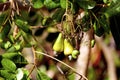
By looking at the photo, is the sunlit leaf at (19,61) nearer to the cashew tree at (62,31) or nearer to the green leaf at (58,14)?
the cashew tree at (62,31)

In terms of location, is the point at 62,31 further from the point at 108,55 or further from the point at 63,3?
the point at 108,55

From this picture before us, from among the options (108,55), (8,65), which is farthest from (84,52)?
(108,55)

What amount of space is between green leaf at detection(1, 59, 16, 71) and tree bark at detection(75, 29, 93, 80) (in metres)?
0.21

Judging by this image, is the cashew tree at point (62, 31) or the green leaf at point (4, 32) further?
the green leaf at point (4, 32)

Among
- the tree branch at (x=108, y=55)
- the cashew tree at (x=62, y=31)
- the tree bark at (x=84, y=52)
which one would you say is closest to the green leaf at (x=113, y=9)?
the cashew tree at (x=62, y=31)

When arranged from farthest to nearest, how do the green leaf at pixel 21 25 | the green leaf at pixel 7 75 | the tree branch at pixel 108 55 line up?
the tree branch at pixel 108 55 < the green leaf at pixel 21 25 < the green leaf at pixel 7 75

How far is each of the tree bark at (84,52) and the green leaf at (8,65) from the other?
0.21 meters

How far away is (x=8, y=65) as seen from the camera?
1.17m

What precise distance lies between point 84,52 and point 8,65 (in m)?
0.36

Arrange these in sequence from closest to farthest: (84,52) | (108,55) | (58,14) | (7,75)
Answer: (7,75), (58,14), (84,52), (108,55)

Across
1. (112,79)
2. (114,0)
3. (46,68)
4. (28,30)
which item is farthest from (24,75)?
(46,68)

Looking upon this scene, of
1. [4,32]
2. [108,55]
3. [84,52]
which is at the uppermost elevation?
[4,32]

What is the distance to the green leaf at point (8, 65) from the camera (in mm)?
1165

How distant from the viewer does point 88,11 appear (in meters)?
1.21
